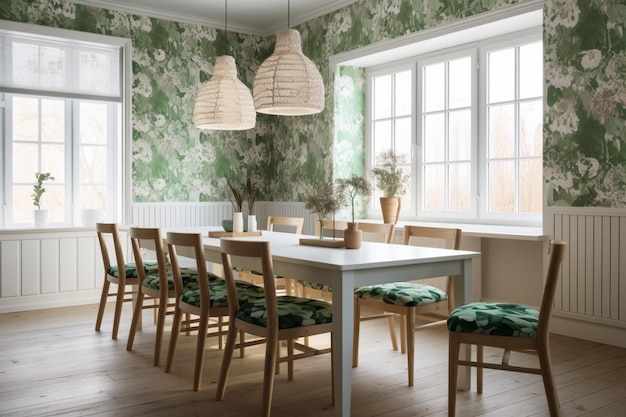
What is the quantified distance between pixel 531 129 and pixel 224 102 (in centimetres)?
235

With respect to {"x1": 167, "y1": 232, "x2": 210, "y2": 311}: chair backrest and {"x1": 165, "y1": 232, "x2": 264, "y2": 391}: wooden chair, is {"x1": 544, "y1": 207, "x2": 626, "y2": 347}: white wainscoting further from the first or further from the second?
{"x1": 167, "y1": 232, "x2": 210, "y2": 311}: chair backrest

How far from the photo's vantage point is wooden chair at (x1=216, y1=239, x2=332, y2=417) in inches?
100

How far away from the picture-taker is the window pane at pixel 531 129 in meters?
4.52

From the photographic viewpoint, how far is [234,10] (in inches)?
235

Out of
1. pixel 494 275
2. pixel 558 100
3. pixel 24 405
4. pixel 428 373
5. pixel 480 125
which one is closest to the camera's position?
pixel 24 405

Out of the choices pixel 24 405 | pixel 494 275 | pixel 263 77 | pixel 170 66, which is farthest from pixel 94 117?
pixel 494 275

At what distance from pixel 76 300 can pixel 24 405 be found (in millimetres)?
2676

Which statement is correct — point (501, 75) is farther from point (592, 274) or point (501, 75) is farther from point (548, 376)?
point (548, 376)

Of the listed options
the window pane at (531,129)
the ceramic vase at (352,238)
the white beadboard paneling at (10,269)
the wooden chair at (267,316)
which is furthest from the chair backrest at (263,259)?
the white beadboard paneling at (10,269)

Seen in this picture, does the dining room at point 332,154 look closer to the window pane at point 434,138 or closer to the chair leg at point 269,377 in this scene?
the window pane at point 434,138

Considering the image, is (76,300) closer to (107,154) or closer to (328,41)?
(107,154)

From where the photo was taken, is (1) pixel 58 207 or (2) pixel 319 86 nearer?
(2) pixel 319 86

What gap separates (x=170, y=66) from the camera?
19.8 feet

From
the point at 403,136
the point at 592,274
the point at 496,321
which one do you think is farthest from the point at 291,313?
the point at 403,136
